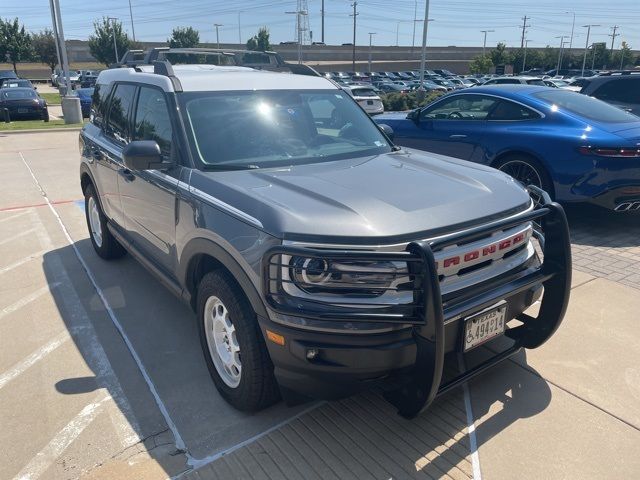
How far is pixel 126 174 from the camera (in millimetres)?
4281

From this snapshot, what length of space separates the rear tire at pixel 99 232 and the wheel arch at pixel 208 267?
225 cm

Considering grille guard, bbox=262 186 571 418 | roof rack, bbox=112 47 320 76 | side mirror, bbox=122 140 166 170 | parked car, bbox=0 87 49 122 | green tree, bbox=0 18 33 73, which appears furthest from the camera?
green tree, bbox=0 18 33 73

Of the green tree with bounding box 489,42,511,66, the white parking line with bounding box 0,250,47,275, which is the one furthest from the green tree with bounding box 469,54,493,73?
the white parking line with bounding box 0,250,47,275

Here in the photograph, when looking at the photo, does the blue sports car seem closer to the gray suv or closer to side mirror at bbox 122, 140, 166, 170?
the gray suv

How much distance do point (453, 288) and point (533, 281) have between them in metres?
0.59

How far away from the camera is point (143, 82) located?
420cm

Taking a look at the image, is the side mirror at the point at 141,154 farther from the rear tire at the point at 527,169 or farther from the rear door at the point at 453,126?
the rear door at the point at 453,126

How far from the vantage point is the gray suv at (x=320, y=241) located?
8.12ft

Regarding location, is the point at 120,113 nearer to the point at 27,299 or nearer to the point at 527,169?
the point at 27,299

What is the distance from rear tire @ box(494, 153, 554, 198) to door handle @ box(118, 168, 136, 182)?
4362 millimetres

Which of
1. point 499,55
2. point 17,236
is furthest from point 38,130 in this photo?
point 499,55

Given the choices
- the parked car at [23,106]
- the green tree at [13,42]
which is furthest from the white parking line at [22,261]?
the green tree at [13,42]

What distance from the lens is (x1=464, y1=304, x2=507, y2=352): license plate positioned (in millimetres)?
2711

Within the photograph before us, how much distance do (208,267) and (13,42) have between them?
59.7 metres
